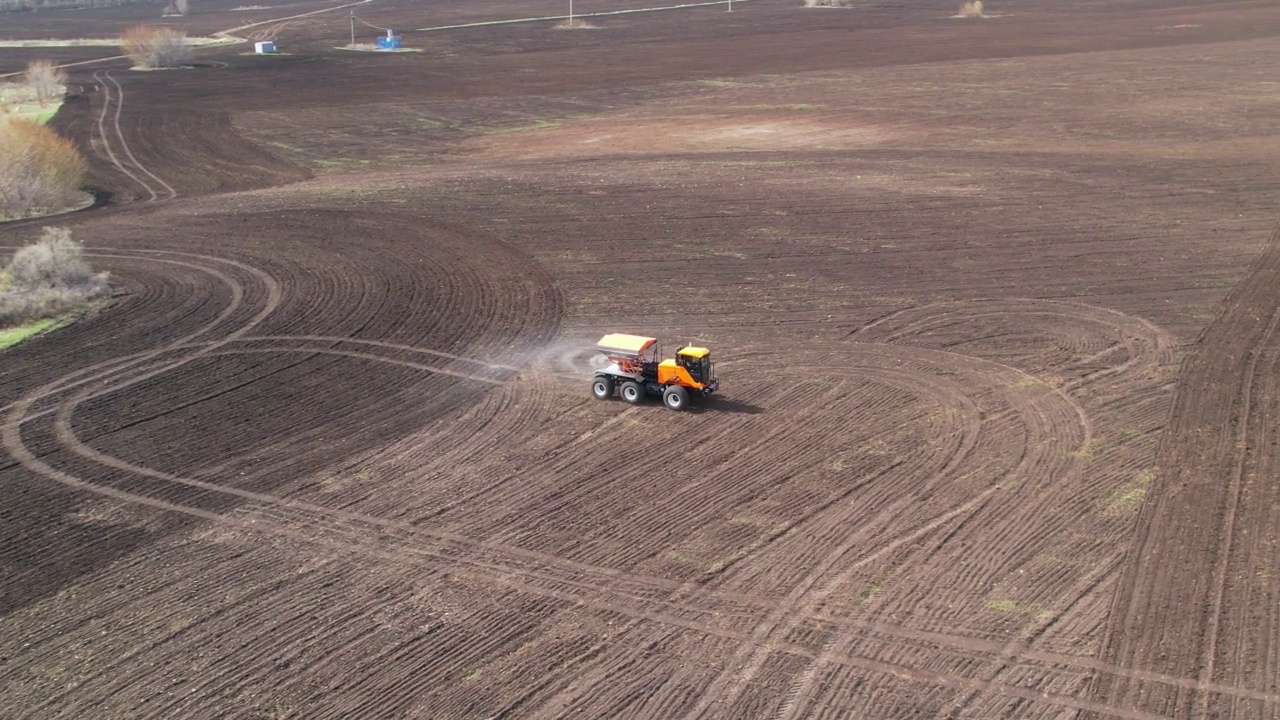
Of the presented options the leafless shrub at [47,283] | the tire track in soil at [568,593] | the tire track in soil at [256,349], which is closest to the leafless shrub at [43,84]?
the leafless shrub at [47,283]

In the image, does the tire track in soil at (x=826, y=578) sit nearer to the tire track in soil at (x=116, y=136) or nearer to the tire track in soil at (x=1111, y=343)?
the tire track in soil at (x=1111, y=343)

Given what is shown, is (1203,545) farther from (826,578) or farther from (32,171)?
(32,171)

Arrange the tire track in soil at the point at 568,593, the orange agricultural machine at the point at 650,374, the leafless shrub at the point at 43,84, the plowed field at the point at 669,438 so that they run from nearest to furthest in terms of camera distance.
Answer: the plowed field at the point at 669,438 < the tire track in soil at the point at 568,593 < the orange agricultural machine at the point at 650,374 < the leafless shrub at the point at 43,84

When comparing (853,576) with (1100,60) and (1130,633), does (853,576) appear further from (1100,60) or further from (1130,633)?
(1100,60)

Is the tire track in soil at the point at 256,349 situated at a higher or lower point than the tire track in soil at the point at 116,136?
lower

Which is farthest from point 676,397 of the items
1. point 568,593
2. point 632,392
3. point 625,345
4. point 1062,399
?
point 1062,399

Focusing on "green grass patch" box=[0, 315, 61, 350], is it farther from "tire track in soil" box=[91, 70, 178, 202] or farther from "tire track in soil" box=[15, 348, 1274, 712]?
"tire track in soil" box=[91, 70, 178, 202]
